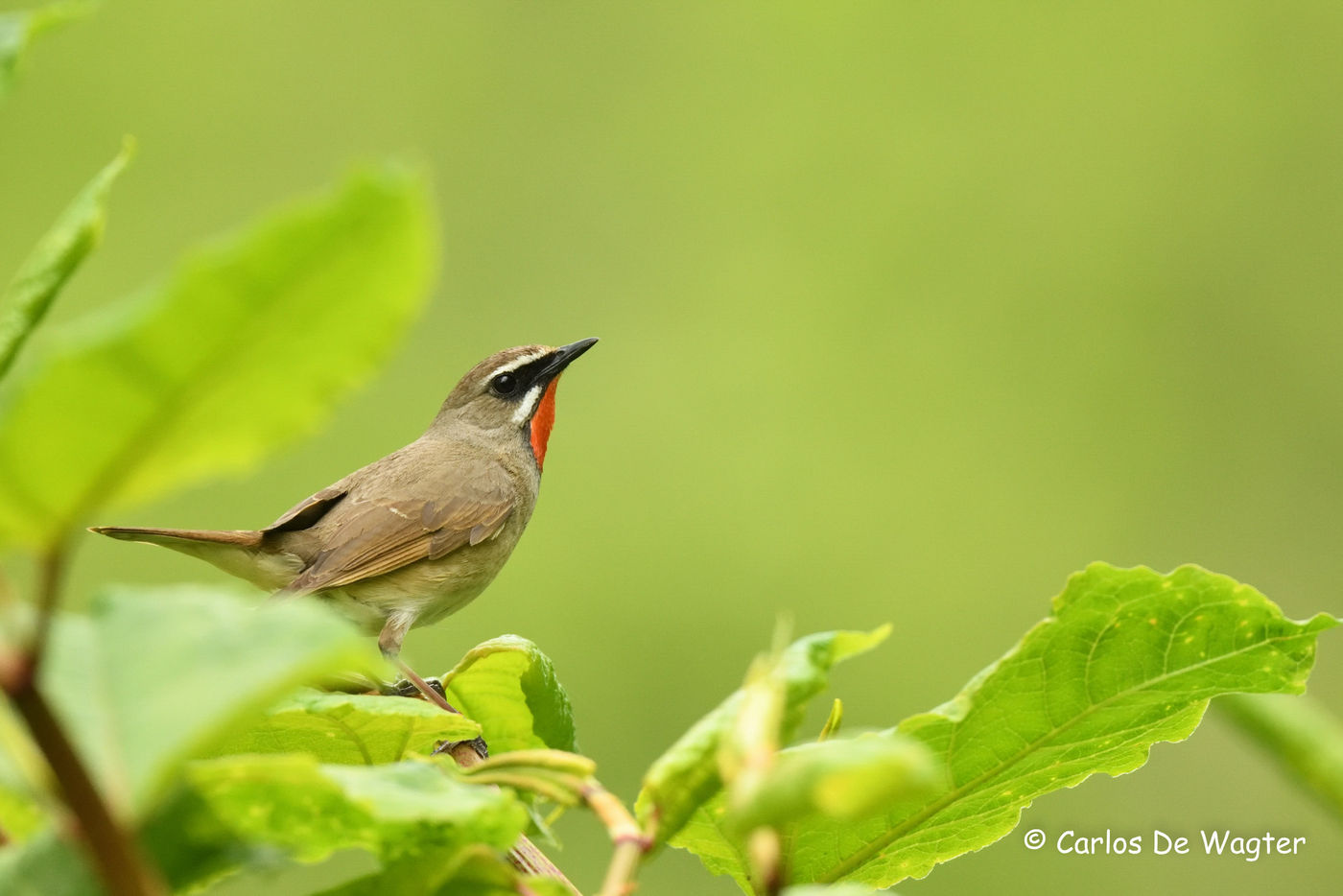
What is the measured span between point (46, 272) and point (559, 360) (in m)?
4.64

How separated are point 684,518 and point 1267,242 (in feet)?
29.2

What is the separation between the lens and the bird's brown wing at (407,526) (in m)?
4.80

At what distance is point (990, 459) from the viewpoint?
17188 millimetres

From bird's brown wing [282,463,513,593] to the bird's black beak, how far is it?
56cm

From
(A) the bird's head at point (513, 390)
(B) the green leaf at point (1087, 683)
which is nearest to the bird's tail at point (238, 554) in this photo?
(A) the bird's head at point (513, 390)

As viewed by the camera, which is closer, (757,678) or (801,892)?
(801,892)

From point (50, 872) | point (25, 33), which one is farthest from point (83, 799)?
point (25, 33)

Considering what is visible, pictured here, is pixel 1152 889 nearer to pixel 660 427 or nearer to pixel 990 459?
pixel 990 459

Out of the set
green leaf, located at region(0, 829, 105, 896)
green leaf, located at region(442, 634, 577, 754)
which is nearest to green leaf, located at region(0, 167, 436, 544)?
green leaf, located at region(0, 829, 105, 896)

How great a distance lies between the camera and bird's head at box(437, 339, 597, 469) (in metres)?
5.91

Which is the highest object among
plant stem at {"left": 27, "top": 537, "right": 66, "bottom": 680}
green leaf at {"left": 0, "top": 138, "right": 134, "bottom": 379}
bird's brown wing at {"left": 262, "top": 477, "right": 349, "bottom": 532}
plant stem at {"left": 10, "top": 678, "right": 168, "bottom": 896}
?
green leaf at {"left": 0, "top": 138, "right": 134, "bottom": 379}

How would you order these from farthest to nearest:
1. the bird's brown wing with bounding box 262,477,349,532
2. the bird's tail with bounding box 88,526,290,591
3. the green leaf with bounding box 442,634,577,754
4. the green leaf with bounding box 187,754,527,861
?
the bird's brown wing with bounding box 262,477,349,532, the bird's tail with bounding box 88,526,290,591, the green leaf with bounding box 442,634,577,754, the green leaf with bounding box 187,754,527,861

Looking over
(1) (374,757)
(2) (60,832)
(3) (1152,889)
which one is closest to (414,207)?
(2) (60,832)

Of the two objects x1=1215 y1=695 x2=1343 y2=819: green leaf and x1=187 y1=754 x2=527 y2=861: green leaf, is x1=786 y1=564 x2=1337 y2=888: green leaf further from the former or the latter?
x1=187 y1=754 x2=527 y2=861: green leaf
